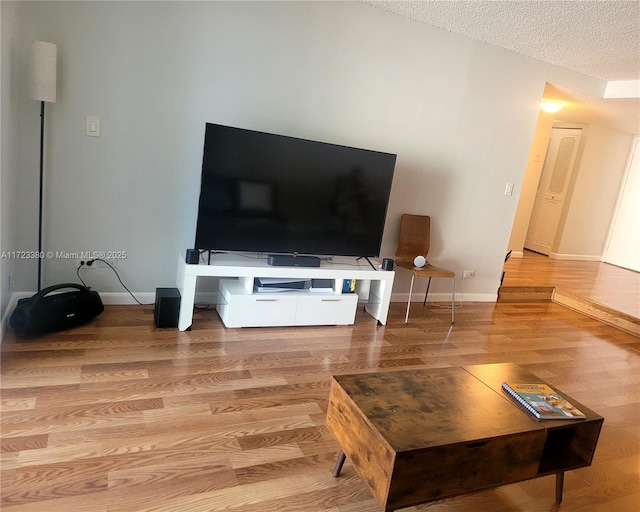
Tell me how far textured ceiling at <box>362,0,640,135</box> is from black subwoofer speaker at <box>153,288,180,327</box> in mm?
2572

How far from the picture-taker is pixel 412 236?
4.02m

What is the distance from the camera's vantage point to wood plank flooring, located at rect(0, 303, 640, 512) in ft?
5.43

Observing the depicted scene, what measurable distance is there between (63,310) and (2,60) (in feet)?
4.60

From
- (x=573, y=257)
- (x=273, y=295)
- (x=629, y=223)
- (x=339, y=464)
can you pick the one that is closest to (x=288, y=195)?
(x=273, y=295)

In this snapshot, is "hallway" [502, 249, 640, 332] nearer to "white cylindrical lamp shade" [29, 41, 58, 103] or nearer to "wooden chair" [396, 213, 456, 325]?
"wooden chair" [396, 213, 456, 325]

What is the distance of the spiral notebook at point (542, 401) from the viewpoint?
1711mm

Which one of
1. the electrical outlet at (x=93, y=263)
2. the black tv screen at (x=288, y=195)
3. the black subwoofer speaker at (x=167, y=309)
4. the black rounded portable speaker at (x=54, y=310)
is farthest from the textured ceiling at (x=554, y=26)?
the black rounded portable speaker at (x=54, y=310)

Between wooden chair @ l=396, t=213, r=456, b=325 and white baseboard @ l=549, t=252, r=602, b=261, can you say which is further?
white baseboard @ l=549, t=252, r=602, b=261

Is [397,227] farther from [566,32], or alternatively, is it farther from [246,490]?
[246,490]

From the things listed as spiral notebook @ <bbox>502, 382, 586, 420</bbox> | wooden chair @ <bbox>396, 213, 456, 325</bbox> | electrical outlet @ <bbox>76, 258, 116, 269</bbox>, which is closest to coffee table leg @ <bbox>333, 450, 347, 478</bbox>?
spiral notebook @ <bbox>502, 382, 586, 420</bbox>

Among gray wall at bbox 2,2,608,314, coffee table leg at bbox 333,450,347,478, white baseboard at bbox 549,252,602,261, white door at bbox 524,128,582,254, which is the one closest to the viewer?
coffee table leg at bbox 333,450,347,478

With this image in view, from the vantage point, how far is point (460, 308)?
14.3ft

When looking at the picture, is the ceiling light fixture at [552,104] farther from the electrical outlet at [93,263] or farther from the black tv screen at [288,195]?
the electrical outlet at [93,263]

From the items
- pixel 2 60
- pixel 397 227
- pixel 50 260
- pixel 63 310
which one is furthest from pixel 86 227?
pixel 397 227
